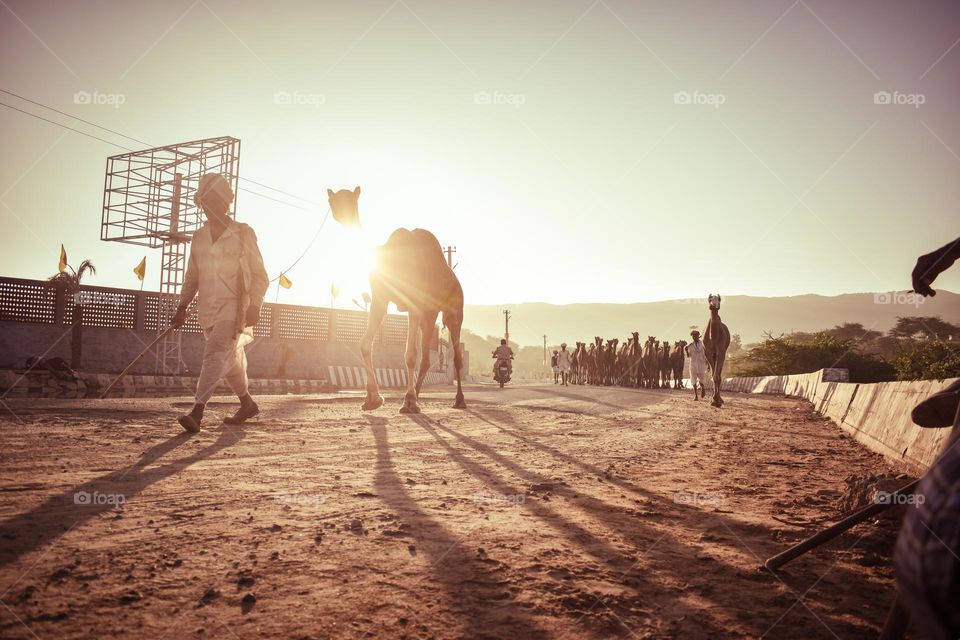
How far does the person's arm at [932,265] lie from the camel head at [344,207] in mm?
8253

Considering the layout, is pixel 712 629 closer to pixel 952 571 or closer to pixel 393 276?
pixel 952 571

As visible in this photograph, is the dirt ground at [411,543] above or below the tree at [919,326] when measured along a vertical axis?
below

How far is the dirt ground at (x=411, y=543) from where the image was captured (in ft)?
6.44

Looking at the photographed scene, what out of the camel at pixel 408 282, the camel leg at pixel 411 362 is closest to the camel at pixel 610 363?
the camel at pixel 408 282

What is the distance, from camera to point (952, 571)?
2.82ft

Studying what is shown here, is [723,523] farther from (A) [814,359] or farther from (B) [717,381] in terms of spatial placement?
(A) [814,359]

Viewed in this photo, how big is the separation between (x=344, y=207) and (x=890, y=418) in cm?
790

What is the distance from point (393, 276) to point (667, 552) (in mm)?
7201

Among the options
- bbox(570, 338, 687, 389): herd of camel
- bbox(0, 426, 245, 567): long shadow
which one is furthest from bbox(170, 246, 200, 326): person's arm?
bbox(570, 338, 687, 389): herd of camel

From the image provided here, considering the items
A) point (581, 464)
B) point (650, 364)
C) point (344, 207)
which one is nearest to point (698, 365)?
point (344, 207)

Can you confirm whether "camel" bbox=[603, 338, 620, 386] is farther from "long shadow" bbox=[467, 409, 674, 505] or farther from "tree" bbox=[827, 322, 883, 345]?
"tree" bbox=[827, 322, 883, 345]

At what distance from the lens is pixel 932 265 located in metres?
2.23

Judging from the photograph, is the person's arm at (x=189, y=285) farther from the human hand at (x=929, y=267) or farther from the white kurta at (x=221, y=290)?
the human hand at (x=929, y=267)

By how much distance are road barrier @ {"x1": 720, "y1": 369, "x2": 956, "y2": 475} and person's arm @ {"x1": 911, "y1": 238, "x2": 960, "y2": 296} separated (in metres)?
1.44
